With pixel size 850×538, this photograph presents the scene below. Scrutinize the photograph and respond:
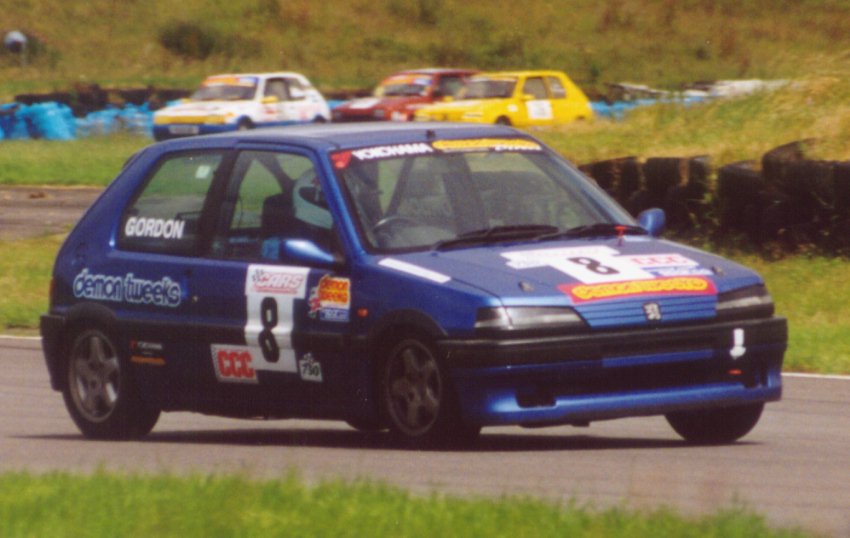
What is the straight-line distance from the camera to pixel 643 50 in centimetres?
5972

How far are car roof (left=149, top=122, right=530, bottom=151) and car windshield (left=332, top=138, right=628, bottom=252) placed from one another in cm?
7

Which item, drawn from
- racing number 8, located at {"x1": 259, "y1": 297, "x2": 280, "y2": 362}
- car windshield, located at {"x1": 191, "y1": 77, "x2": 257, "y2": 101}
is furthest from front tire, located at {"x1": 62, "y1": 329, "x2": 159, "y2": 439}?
car windshield, located at {"x1": 191, "y1": 77, "x2": 257, "y2": 101}

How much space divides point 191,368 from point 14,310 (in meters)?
7.75

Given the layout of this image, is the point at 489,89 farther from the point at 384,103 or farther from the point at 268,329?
the point at 268,329

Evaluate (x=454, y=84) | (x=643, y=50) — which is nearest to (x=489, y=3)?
(x=643, y=50)

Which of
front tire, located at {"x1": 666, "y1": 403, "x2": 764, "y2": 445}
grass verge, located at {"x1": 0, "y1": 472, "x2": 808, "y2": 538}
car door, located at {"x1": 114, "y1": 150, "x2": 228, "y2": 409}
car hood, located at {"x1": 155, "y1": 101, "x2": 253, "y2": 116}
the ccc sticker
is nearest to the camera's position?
grass verge, located at {"x1": 0, "y1": 472, "x2": 808, "y2": 538}

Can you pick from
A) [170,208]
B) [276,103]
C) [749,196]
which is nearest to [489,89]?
[276,103]

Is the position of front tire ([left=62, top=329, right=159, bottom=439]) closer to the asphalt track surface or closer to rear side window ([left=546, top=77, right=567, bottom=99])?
the asphalt track surface

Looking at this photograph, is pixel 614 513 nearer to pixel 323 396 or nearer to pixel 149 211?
pixel 323 396

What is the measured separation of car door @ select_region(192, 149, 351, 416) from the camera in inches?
333

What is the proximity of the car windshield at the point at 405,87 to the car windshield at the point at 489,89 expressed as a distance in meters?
2.72

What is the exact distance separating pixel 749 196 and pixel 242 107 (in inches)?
897

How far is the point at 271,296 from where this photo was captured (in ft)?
28.4

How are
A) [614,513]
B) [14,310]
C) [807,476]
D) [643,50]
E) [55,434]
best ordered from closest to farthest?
[614,513] < [807,476] < [55,434] < [14,310] < [643,50]
